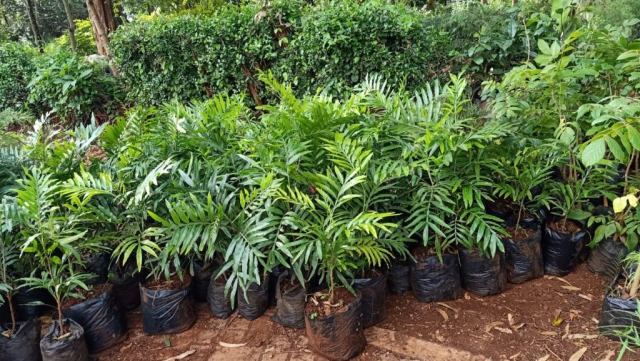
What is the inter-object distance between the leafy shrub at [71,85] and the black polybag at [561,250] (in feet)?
17.3

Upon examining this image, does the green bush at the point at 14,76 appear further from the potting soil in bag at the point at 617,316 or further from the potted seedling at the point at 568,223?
the potting soil in bag at the point at 617,316

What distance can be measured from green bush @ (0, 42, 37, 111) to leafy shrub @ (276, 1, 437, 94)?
4363 millimetres

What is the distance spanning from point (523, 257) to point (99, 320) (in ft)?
7.91

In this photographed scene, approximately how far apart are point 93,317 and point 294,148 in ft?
4.60

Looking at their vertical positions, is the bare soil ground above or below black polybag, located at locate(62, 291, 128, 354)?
below

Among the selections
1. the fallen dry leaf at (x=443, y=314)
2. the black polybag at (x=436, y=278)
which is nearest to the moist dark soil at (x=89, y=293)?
the black polybag at (x=436, y=278)

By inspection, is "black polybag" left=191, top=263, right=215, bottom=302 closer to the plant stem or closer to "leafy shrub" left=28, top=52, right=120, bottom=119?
the plant stem

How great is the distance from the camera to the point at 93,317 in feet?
7.72

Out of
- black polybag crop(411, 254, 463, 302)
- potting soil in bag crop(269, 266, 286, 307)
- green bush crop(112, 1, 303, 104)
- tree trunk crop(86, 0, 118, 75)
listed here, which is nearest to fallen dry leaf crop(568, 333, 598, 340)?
black polybag crop(411, 254, 463, 302)

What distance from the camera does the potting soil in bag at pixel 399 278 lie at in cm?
260

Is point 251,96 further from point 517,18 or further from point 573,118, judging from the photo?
point 573,118

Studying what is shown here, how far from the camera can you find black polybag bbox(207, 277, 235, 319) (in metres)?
2.52

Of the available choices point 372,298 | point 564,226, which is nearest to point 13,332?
point 372,298

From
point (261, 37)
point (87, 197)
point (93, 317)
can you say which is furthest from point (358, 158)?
point (261, 37)
